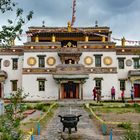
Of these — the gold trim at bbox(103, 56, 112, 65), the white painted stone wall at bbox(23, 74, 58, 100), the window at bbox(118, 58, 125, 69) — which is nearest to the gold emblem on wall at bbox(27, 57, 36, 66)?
the white painted stone wall at bbox(23, 74, 58, 100)

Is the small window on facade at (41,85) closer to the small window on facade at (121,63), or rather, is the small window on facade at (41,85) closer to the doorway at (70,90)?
the doorway at (70,90)

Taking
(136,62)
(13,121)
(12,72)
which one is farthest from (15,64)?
(13,121)

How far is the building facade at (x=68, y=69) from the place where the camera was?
51.6 metres

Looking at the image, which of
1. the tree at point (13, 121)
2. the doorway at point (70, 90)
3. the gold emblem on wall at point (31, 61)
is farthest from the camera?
the gold emblem on wall at point (31, 61)

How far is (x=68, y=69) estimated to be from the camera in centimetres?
5075

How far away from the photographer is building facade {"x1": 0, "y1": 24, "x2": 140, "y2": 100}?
51562 millimetres

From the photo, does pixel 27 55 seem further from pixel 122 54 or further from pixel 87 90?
pixel 122 54

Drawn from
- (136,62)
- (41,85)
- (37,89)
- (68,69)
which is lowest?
(37,89)

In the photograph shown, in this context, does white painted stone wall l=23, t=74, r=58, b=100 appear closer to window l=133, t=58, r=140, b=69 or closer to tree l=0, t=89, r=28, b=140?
window l=133, t=58, r=140, b=69

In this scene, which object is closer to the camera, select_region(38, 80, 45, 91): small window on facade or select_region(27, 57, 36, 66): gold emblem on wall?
select_region(38, 80, 45, 91): small window on facade

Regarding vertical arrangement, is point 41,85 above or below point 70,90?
above

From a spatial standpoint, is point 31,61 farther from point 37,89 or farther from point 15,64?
point 37,89

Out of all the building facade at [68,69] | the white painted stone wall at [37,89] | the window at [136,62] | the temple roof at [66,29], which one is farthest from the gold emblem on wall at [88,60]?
the temple roof at [66,29]

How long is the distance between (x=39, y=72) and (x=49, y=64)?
1796 mm
